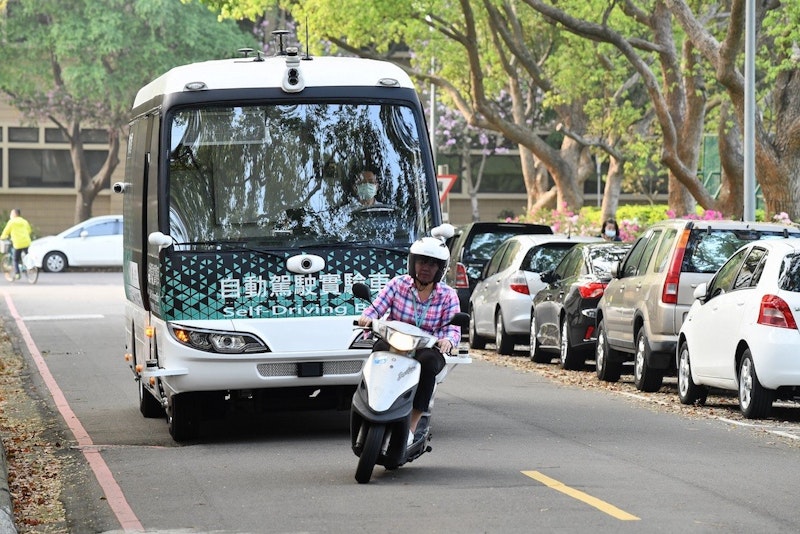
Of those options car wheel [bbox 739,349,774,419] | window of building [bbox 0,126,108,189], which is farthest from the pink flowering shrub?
window of building [bbox 0,126,108,189]

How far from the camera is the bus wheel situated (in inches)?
520

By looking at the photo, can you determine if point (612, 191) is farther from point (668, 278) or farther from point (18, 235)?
point (668, 278)

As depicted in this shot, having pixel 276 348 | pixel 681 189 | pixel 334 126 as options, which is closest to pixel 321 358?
pixel 276 348

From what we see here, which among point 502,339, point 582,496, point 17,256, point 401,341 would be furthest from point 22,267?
point 582,496

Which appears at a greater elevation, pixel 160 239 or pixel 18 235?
pixel 160 239

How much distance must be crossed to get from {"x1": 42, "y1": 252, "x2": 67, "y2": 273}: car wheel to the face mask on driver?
122ft

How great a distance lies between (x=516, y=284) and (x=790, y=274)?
899 centimetres

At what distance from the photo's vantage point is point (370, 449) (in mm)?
10445

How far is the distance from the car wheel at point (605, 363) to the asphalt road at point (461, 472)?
4.91 ft

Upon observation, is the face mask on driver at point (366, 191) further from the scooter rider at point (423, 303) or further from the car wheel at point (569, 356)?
the car wheel at point (569, 356)

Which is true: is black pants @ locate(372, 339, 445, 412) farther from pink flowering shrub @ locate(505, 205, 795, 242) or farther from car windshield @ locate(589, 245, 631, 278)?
pink flowering shrub @ locate(505, 205, 795, 242)

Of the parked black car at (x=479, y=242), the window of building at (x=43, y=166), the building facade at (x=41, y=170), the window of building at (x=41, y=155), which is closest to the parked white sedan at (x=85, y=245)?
the building facade at (x=41, y=170)

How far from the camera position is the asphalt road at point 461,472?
30.5 ft

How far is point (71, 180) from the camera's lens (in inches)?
2645
